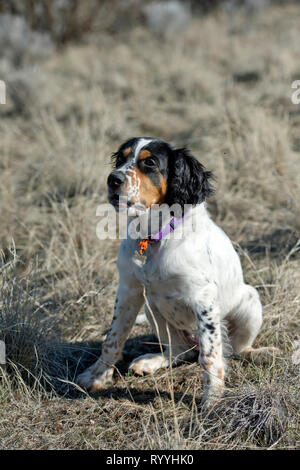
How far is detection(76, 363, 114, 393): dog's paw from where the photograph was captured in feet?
9.99

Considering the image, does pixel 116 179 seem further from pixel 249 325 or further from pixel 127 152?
pixel 249 325

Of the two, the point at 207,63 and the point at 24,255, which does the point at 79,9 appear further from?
the point at 24,255

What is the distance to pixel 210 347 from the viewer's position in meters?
2.80

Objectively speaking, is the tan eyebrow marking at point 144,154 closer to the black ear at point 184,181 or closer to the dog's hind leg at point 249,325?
the black ear at point 184,181

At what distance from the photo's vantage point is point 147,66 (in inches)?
404

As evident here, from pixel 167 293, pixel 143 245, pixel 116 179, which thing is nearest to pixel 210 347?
pixel 167 293

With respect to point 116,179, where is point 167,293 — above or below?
below

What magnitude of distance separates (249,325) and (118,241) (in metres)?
1.78

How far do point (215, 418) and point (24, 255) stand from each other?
255 centimetres

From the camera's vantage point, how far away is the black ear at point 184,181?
2.75 meters

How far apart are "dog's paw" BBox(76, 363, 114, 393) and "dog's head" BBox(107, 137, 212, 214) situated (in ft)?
3.53

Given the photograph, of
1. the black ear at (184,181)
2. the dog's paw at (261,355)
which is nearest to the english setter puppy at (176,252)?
the black ear at (184,181)

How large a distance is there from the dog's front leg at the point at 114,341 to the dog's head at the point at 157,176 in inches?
23.8

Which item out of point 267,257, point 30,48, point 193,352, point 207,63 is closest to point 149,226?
point 193,352
